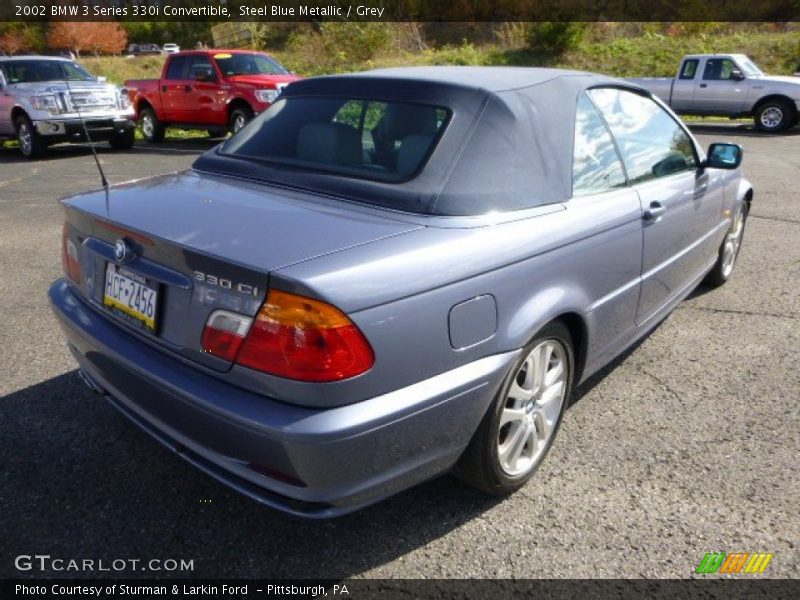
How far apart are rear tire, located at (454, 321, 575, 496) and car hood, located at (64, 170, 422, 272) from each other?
0.72 meters

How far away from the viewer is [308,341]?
192 centimetres

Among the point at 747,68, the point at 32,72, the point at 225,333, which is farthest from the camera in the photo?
the point at 747,68

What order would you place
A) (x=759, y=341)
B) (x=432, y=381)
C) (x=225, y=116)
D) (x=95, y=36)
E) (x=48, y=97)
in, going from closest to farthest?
(x=432, y=381) → (x=759, y=341) → (x=48, y=97) → (x=225, y=116) → (x=95, y=36)

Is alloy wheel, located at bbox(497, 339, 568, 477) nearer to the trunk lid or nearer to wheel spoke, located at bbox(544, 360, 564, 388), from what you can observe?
wheel spoke, located at bbox(544, 360, 564, 388)

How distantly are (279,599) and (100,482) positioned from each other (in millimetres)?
1003

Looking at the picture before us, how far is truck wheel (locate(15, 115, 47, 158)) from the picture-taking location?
1203 centimetres

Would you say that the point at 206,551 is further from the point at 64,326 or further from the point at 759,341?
the point at 759,341

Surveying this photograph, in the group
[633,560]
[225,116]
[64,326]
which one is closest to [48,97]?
[225,116]

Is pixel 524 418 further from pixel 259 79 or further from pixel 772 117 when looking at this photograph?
pixel 772 117

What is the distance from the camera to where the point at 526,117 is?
2.71m

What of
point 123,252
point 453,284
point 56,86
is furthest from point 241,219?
point 56,86

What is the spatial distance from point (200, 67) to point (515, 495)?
42.7ft

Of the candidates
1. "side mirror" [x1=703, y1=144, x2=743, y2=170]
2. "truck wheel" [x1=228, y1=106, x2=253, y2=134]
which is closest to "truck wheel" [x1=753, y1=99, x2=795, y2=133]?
"truck wheel" [x1=228, y1=106, x2=253, y2=134]

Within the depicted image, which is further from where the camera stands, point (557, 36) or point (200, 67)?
point (557, 36)
